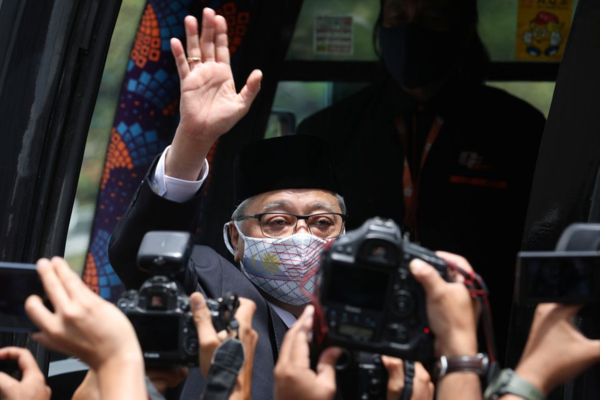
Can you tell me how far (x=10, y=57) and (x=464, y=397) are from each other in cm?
141

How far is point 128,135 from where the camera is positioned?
3.50m

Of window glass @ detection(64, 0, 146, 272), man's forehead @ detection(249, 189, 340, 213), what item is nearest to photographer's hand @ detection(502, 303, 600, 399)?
man's forehead @ detection(249, 189, 340, 213)

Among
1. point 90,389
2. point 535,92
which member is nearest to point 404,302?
point 90,389

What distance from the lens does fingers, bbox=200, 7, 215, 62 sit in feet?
7.41

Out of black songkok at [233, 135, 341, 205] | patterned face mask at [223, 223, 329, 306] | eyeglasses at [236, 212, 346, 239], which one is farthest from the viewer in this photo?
black songkok at [233, 135, 341, 205]

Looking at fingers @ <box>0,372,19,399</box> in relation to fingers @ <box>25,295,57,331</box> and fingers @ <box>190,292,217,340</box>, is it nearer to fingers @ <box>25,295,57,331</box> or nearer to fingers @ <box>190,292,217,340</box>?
fingers @ <box>25,295,57,331</box>

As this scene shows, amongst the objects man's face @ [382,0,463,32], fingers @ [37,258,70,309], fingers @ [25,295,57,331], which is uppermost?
man's face @ [382,0,463,32]

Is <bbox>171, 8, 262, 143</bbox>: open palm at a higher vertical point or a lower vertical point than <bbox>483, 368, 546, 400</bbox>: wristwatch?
higher

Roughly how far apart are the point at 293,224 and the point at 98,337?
1170mm

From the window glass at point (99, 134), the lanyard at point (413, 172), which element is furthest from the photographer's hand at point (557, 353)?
the lanyard at point (413, 172)

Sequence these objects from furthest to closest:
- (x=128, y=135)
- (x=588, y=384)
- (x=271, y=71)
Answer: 1. (x=271, y=71)
2. (x=128, y=135)
3. (x=588, y=384)

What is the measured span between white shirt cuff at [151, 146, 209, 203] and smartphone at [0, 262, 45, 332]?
0.66 meters

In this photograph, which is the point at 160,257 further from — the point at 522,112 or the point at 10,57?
the point at 522,112

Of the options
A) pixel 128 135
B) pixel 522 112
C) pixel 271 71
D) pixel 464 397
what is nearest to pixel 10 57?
pixel 128 135
